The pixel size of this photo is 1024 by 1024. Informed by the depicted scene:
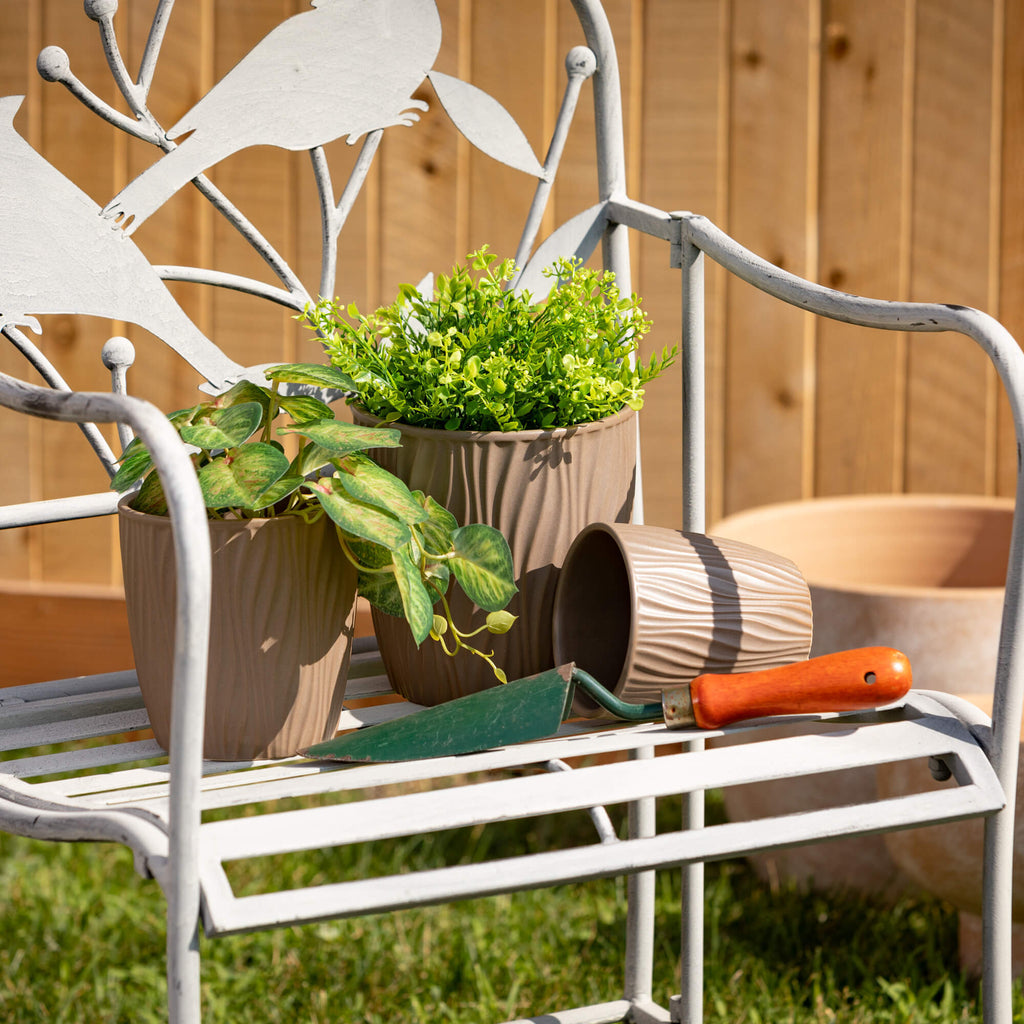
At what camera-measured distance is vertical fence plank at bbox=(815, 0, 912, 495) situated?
1.99 metres

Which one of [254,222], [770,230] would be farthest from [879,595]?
[254,222]

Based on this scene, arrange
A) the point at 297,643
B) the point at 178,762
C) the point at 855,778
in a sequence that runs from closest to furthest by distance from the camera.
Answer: the point at 178,762 → the point at 297,643 → the point at 855,778

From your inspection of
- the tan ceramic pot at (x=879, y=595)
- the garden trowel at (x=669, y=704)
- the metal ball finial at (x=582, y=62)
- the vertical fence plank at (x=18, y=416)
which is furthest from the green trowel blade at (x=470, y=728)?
the vertical fence plank at (x=18, y=416)

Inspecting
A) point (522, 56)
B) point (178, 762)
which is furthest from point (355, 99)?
point (522, 56)

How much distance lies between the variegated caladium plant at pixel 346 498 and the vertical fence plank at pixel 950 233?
1.37 metres

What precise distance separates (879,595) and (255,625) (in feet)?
2.91

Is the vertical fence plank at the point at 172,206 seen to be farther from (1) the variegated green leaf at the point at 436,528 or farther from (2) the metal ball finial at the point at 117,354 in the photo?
(1) the variegated green leaf at the point at 436,528

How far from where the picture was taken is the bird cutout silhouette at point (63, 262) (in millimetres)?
995

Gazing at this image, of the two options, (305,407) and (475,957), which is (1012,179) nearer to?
(475,957)

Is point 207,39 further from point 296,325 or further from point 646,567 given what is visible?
point 646,567

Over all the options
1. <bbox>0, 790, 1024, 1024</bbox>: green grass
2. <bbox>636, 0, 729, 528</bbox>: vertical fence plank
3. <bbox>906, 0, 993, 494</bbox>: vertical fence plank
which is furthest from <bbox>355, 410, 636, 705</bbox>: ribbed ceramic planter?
<bbox>906, 0, 993, 494</bbox>: vertical fence plank

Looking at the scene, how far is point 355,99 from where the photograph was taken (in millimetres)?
1141

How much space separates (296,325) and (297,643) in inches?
52.0

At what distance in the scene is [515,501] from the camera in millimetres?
903
